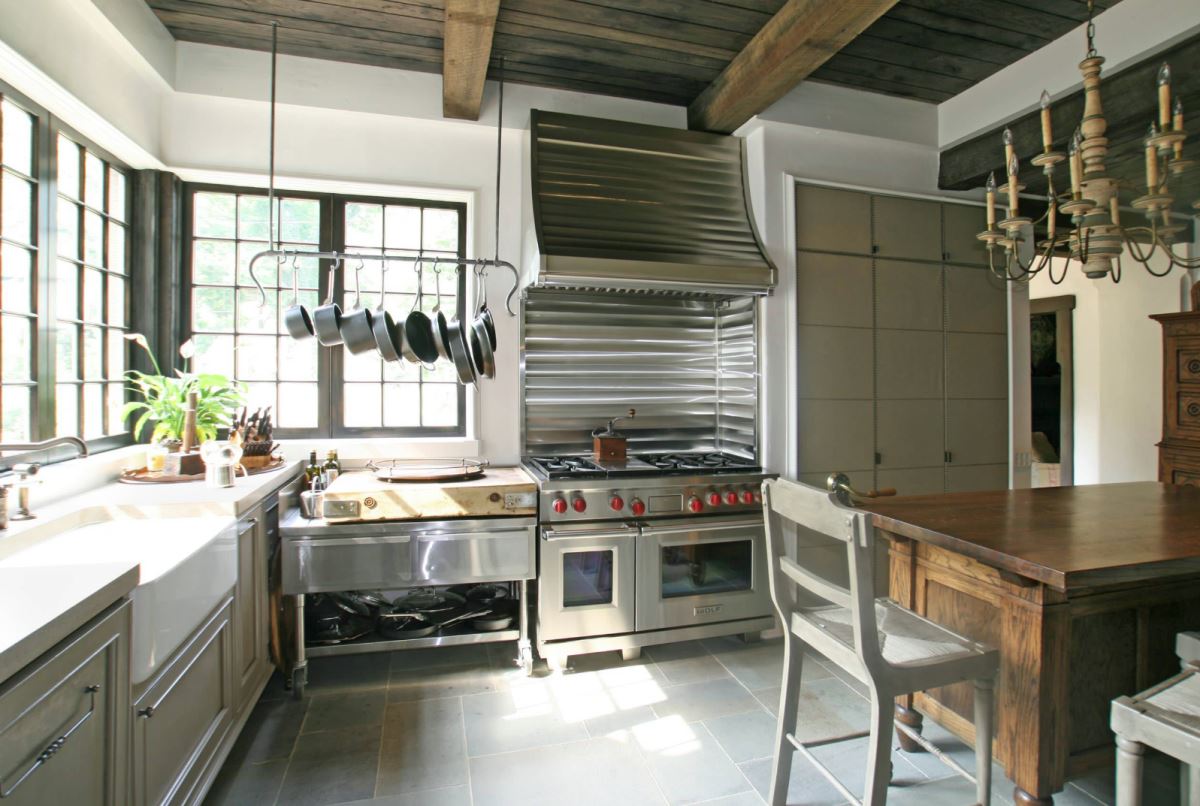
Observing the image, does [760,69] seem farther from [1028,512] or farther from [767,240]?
[1028,512]

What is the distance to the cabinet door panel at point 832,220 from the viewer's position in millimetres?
3270

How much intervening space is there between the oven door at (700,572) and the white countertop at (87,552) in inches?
66.5

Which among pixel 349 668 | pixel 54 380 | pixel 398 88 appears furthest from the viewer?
pixel 398 88

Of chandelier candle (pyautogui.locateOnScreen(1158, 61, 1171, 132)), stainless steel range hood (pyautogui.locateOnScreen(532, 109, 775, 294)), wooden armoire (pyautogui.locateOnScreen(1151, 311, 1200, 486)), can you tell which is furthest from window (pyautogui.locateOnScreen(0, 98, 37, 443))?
wooden armoire (pyautogui.locateOnScreen(1151, 311, 1200, 486))

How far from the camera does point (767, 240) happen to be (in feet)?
10.5

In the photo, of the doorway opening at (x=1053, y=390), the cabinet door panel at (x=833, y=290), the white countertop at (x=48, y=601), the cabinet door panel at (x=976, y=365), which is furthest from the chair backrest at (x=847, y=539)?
the doorway opening at (x=1053, y=390)

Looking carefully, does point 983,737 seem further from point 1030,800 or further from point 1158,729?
point 1158,729

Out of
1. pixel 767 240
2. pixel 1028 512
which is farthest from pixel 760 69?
pixel 1028 512

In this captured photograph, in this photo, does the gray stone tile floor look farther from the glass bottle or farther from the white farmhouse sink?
the glass bottle

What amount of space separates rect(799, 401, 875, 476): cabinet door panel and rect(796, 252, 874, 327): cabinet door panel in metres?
0.45

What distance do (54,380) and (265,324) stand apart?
0.99 metres

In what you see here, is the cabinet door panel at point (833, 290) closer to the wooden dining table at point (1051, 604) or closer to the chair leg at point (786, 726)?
Answer: the wooden dining table at point (1051, 604)

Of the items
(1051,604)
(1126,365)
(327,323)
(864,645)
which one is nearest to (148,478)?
(327,323)

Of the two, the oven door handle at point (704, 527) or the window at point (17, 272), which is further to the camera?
the oven door handle at point (704, 527)
